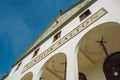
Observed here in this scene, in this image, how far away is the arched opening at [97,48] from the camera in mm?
8938

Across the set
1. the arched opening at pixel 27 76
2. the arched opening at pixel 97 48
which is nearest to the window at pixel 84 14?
the arched opening at pixel 97 48

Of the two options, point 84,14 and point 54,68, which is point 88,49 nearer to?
point 84,14

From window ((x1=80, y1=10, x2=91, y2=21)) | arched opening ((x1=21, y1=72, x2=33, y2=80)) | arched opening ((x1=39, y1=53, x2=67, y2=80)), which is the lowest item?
arched opening ((x1=21, y1=72, x2=33, y2=80))

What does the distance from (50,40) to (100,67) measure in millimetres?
4093

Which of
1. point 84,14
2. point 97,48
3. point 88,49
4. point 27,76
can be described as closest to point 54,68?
point 27,76

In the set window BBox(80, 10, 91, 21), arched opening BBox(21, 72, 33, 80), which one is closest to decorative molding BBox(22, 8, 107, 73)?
window BBox(80, 10, 91, 21)

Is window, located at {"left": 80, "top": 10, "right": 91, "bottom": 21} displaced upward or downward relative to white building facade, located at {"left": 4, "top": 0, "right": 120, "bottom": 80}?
upward

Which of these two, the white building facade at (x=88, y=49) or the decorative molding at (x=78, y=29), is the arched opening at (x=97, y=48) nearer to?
the white building facade at (x=88, y=49)

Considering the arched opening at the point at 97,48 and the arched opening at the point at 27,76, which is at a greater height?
the arched opening at the point at 97,48

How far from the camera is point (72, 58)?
8.09 metres

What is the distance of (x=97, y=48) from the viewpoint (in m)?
9.97

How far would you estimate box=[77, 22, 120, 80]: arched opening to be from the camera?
352 inches

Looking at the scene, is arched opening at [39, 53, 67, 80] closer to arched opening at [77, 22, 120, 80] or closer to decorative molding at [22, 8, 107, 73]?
decorative molding at [22, 8, 107, 73]

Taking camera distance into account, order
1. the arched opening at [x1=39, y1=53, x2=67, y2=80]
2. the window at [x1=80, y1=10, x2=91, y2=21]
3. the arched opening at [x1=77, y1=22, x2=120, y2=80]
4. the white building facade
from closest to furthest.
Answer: the white building facade < the arched opening at [x1=77, y1=22, x2=120, y2=80] < the arched opening at [x1=39, y1=53, x2=67, y2=80] < the window at [x1=80, y1=10, x2=91, y2=21]
